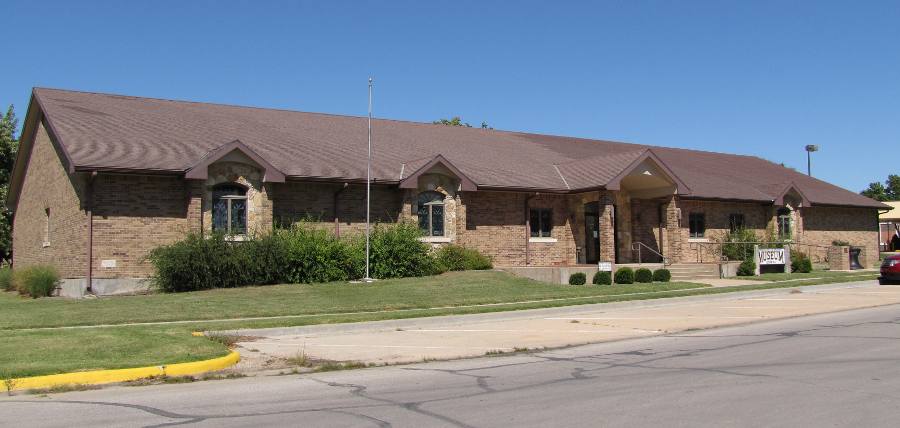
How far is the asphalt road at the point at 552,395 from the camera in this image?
729 centimetres

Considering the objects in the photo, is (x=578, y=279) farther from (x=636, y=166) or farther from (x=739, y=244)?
(x=739, y=244)

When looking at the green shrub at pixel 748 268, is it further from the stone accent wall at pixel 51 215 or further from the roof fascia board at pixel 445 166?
the stone accent wall at pixel 51 215

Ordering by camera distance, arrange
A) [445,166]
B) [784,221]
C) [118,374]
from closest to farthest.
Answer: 1. [118,374]
2. [445,166]
3. [784,221]

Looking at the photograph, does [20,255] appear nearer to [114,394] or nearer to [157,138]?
[157,138]

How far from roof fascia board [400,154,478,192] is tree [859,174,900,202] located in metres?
92.7

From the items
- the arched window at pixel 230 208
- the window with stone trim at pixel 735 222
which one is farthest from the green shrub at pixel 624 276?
the arched window at pixel 230 208

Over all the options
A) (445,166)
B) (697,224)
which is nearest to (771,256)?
(697,224)

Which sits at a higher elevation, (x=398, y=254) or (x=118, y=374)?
(x=398, y=254)

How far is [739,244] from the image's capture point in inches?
1315

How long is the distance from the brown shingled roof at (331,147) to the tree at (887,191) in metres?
75.6

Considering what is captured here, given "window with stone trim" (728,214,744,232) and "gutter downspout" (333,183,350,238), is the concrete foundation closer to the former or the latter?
"gutter downspout" (333,183,350,238)

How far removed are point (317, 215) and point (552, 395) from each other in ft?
62.8

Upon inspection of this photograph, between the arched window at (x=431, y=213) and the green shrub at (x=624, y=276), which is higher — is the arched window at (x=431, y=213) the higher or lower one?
the higher one

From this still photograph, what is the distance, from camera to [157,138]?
84.1ft
